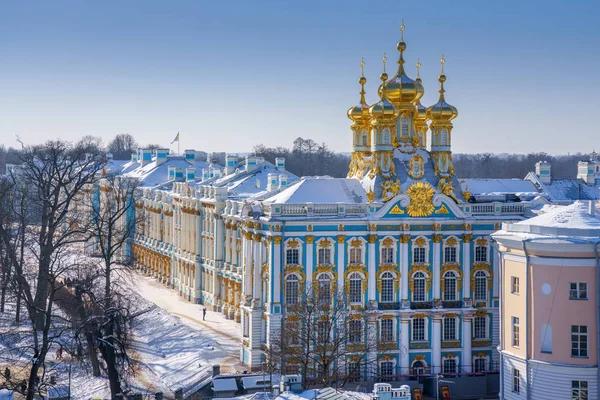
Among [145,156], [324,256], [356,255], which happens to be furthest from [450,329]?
[145,156]

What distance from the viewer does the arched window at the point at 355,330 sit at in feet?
133

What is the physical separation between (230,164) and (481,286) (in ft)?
89.3

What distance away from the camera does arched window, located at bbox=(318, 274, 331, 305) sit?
40.1 meters

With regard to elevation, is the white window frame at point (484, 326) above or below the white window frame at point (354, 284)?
below

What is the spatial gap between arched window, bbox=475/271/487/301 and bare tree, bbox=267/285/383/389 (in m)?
5.34

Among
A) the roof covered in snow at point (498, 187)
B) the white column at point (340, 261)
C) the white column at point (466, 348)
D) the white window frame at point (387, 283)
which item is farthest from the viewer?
the roof covered in snow at point (498, 187)

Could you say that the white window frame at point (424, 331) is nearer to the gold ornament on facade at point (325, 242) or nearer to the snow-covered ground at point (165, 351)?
the gold ornament on facade at point (325, 242)

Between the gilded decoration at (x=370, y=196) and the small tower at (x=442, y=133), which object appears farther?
the small tower at (x=442, y=133)

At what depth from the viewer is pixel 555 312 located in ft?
107

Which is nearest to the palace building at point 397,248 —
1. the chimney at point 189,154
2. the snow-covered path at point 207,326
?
the snow-covered path at point 207,326

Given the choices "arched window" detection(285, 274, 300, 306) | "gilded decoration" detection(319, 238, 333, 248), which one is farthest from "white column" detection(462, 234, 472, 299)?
"arched window" detection(285, 274, 300, 306)

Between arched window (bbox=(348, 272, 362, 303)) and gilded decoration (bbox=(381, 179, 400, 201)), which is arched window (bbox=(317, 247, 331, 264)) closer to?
arched window (bbox=(348, 272, 362, 303))

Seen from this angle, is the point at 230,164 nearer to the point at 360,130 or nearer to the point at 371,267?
the point at 360,130

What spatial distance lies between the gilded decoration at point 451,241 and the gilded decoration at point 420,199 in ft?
5.04
